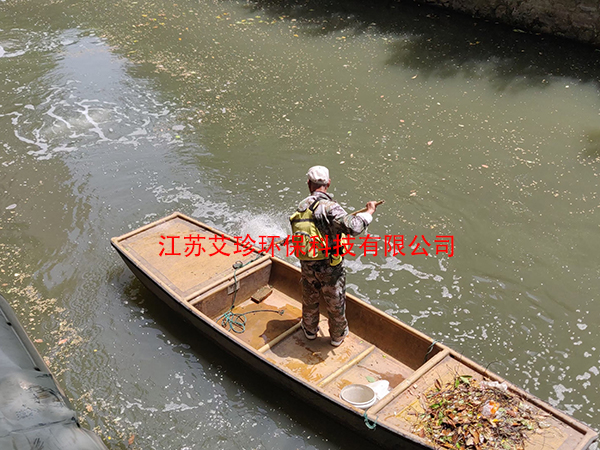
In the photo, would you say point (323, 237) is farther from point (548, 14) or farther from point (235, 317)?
point (548, 14)

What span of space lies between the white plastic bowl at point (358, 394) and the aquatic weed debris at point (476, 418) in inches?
22.8

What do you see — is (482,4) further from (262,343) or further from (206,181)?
(262,343)

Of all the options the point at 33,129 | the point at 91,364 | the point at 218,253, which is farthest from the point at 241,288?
the point at 33,129

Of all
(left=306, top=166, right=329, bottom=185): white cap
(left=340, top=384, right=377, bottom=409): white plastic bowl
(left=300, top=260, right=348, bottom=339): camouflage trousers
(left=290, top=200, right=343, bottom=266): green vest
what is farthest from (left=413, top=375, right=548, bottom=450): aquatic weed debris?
(left=306, top=166, right=329, bottom=185): white cap

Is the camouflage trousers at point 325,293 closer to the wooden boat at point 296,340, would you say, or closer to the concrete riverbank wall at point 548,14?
the wooden boat at point 296,340

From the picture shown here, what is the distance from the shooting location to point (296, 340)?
6605 mm

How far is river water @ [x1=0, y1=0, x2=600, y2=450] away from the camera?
253 inches

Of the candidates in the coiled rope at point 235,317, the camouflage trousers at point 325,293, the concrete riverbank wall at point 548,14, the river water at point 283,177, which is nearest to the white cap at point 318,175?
the camouflage trousers at point 325,293

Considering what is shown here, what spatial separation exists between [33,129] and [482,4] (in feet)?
40.0

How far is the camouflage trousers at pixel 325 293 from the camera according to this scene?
589 centimetres

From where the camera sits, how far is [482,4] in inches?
590

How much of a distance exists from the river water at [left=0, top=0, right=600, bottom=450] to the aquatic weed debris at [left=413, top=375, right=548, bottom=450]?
0.98 m
